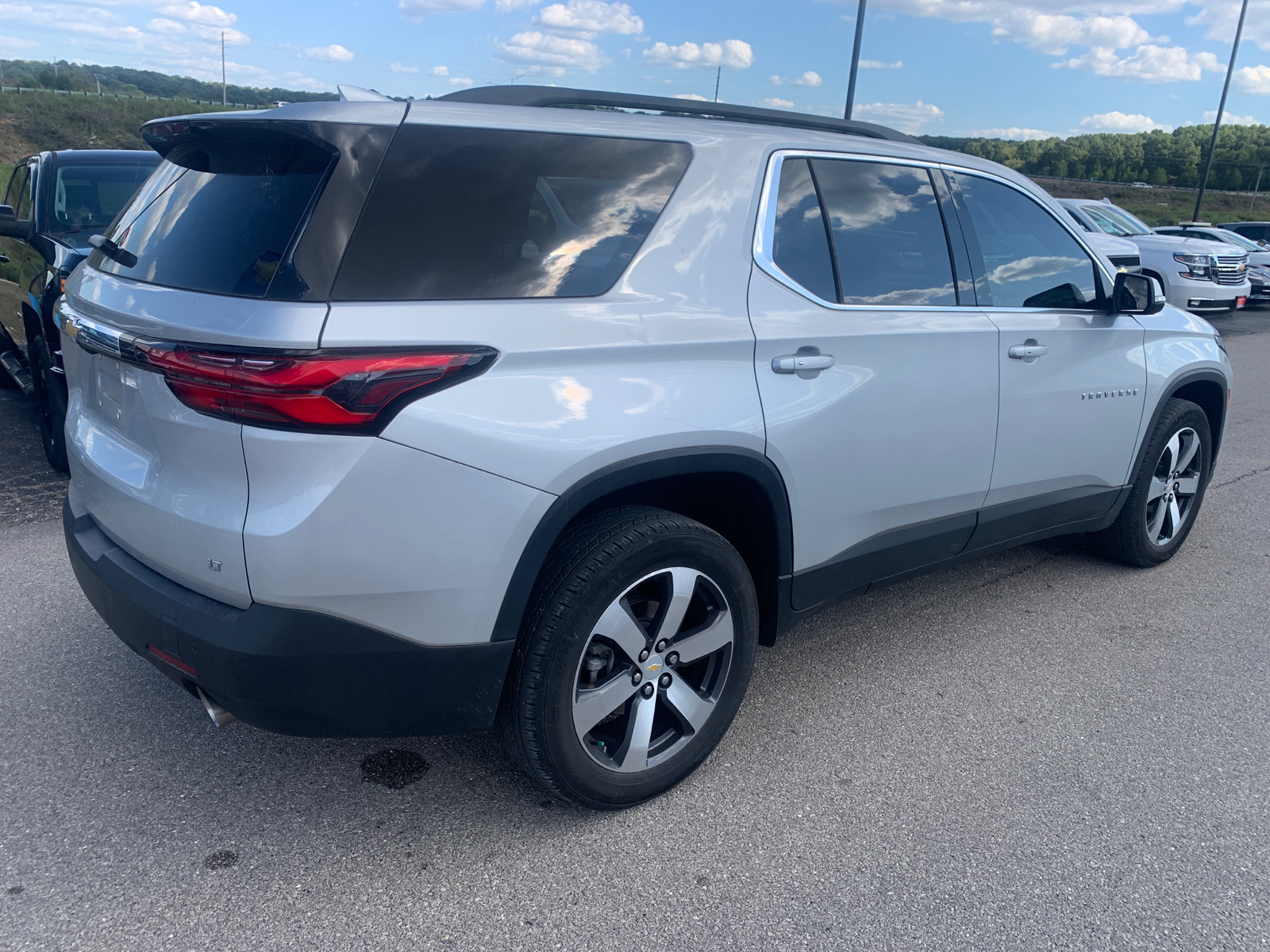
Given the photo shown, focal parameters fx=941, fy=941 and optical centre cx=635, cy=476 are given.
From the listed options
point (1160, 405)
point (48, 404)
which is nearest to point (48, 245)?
point (48, 404)

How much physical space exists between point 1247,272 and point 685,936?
21.2 meters

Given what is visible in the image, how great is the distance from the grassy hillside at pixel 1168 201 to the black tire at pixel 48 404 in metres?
52.7

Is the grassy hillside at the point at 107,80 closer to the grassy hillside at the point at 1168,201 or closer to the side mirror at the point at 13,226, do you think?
the grassy hillside at the point at 1168,201

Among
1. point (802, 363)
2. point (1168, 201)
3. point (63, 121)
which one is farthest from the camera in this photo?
point (1168, 201)

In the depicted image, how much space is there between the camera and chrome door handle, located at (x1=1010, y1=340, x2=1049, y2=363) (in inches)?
134

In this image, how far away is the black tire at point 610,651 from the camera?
7.58 feet

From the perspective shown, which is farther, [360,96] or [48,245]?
[48,245]

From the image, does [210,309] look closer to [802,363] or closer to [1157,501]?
[802,363]

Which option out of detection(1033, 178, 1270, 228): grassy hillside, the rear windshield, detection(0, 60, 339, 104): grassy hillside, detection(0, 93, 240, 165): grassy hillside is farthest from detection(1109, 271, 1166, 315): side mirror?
detection(0, 60, 339, 104): grassy hillside

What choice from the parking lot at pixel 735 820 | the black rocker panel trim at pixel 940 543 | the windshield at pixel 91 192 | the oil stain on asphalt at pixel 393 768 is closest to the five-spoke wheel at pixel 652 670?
the parking lot at pixel 735 820

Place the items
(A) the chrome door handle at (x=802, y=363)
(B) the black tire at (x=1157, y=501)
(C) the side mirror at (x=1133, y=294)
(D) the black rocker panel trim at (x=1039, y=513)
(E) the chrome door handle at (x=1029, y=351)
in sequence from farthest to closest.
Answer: (B) the black tire at (x=1157, y=501), (C) the side mirror at (x=1133, y=294), (D) the black rocker panel trim at (x=1039, y=513), (E) the chrome door handle at (x=1029, y=351), (A) the chrome door handle at (x=802, y=363)

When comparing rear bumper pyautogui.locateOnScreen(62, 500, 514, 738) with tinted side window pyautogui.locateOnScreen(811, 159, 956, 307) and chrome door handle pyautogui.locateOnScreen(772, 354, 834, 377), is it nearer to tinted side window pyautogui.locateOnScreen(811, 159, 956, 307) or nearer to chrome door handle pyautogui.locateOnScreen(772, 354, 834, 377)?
chrome door handle pyautogui.locateOnScreen(772, 354, 834, 377)

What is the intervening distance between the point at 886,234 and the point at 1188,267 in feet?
49.8

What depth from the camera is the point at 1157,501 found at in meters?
4.52
